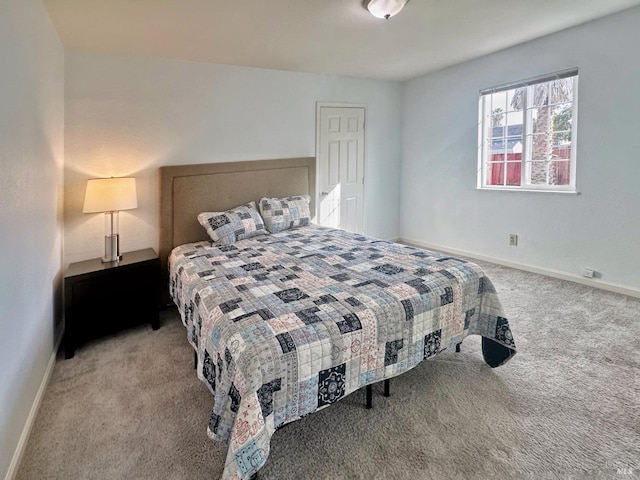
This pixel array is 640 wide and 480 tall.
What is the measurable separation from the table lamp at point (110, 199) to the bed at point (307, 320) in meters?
0.48

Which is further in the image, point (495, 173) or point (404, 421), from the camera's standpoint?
point (495, 173)

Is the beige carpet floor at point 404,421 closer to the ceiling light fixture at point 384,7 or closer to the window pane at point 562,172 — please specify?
the window pane at point 562,172

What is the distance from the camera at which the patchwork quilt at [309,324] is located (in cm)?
145

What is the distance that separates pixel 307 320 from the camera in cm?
165

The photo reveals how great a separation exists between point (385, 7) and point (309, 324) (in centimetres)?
221

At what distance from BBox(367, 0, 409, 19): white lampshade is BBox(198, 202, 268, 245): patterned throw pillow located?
1.96m

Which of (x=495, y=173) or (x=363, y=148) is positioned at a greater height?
(x=363, y=148)

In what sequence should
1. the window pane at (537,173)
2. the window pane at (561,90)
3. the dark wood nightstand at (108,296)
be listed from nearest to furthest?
the dark wood nightstand at (108,296) → the window pane at (561,90) → the window pane at (537,173)

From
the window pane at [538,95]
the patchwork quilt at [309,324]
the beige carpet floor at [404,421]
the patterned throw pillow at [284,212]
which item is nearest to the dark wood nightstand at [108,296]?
the beige carpet floor at [404,421]

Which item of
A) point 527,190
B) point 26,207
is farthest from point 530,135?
point 26,207

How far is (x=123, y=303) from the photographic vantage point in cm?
285

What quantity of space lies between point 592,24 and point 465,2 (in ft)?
5.34

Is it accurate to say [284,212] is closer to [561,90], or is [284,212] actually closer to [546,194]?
[546,194]

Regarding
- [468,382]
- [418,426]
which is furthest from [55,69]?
[468,382]
